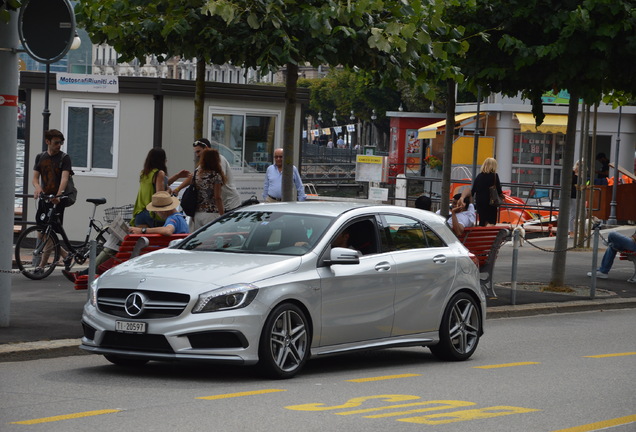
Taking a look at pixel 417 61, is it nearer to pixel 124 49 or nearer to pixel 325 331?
pixel 124 49

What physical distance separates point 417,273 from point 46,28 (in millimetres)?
4272

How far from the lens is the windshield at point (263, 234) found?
11.0 m

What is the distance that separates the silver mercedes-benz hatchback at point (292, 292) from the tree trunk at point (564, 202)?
6.79 m

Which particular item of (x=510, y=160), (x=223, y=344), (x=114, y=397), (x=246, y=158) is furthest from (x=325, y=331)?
(x=510, y=160)

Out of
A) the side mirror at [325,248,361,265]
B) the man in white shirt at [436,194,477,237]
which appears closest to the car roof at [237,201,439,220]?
the side mirror at [325,248,361,265]

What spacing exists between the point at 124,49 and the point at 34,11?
16.9ft

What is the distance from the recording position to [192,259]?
10.7 meters

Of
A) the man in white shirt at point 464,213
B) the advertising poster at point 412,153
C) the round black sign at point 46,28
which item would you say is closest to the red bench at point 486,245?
the man in white shirt at point 464,213

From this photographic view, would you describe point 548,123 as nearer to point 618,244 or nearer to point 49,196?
point 618,244

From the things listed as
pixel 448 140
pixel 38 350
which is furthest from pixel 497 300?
pixel 38 350

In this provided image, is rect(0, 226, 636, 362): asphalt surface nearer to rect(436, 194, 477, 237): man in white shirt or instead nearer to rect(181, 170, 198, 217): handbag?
rect(436, 194, 477, 237): man in white shirt

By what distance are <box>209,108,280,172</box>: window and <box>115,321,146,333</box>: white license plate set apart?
1369 centimetres

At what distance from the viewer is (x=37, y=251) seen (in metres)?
16.9

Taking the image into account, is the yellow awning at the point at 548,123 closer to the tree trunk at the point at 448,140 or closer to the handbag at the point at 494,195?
the handbag at the point at 494,195
